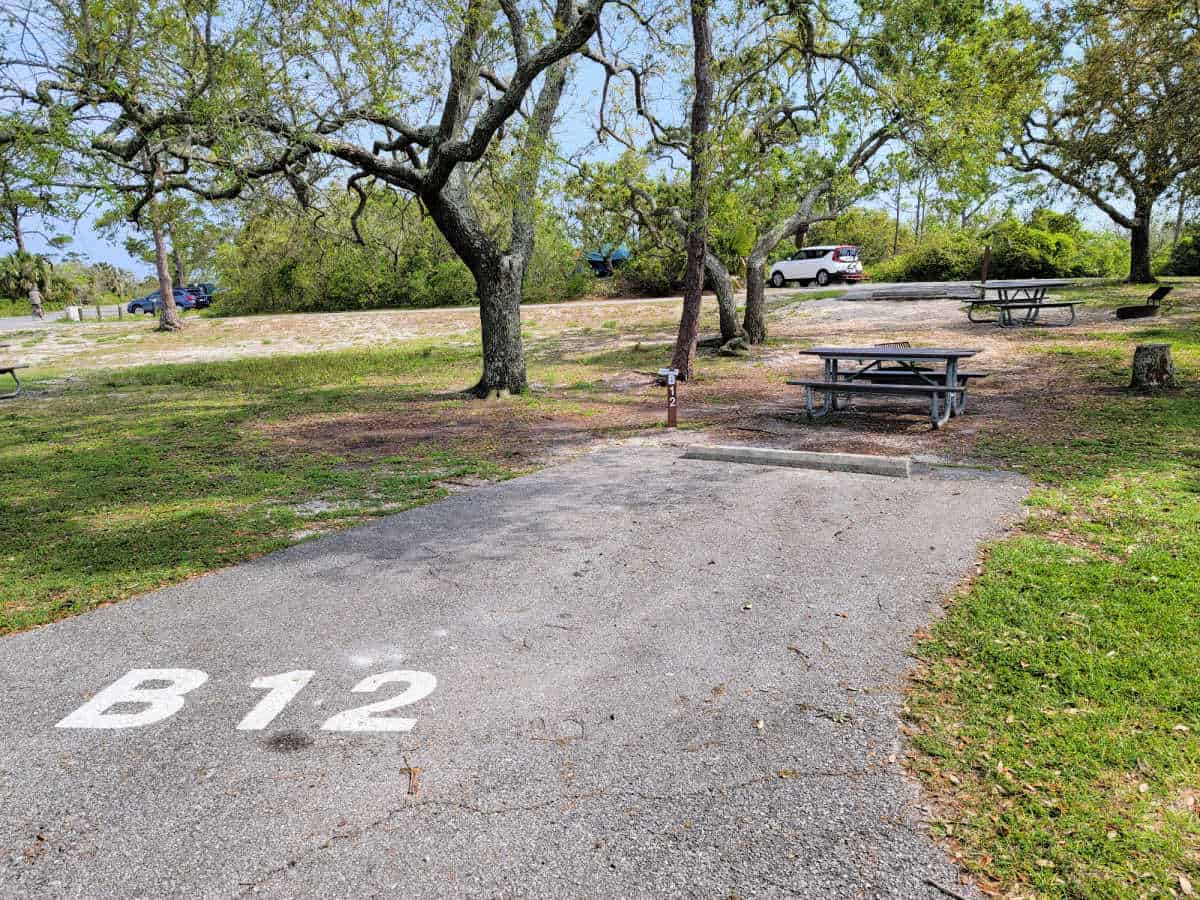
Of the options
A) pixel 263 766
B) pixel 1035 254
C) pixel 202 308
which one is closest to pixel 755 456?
pixel 263 766

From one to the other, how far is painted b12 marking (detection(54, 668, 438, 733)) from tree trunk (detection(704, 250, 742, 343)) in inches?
524

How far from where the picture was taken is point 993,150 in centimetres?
1247

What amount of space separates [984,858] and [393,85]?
9.92 meters

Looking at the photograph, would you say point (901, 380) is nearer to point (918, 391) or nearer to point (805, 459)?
point (918, 391)

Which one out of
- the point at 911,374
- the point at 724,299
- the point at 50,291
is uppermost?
the point at 50,291

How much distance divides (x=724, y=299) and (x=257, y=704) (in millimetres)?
14074

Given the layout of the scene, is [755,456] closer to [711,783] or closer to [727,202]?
[711,783]

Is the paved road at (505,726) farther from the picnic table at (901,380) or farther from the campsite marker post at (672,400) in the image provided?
the campsite marker post at (672,400)

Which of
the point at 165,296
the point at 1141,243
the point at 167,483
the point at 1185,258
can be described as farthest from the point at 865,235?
the point at 167,483

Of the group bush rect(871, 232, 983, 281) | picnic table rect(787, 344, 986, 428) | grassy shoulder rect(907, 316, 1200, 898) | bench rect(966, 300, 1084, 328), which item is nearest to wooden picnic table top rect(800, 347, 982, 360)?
picnic table rect(787, 344, 986, 428)

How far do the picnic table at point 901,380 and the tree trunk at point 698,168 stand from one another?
128 inches

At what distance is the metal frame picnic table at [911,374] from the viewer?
8562mm

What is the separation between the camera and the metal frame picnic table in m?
8.56

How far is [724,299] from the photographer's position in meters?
16.2
